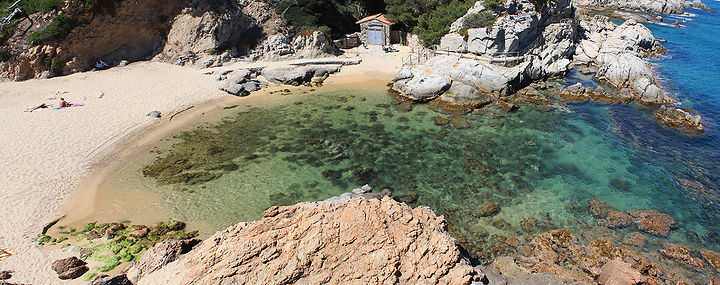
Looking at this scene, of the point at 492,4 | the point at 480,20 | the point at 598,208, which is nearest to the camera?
the point at 598,208

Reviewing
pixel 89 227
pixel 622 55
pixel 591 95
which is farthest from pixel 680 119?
pixel 89 227

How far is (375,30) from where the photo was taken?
133 ft

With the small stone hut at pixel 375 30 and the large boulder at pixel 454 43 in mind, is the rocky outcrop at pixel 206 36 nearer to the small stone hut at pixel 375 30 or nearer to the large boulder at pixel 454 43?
the small stone hut at pixel 375 30

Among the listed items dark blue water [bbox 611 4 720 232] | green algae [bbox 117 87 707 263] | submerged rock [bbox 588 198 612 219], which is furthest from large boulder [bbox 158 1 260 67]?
dark blue water [bbox 611 4 720 232]

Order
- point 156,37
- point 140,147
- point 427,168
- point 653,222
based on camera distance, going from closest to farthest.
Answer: point 653,222
point 427,168
point 140,147
point 156,37

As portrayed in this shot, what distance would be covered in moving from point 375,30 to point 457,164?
1003 inches

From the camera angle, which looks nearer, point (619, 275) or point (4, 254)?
point (619, 275)

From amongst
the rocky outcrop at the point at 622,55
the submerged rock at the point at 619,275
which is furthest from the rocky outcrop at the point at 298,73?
the submerged rock at the point at 619,275

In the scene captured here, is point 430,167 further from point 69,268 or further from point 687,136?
point 687,136

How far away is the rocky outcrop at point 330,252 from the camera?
8312 millimetres

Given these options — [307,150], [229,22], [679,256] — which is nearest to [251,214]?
[307,150]

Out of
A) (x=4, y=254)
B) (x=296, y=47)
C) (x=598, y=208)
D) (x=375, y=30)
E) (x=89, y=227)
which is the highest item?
(x=375, y=30)

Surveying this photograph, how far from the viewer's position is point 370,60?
1453 inches

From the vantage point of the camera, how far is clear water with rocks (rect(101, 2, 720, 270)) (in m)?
16.0
